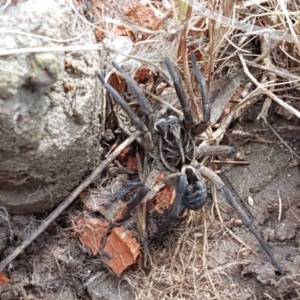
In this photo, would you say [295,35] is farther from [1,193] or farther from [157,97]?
[1,193]

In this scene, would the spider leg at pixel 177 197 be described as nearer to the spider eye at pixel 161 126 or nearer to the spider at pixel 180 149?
the spider at pixel 180 149

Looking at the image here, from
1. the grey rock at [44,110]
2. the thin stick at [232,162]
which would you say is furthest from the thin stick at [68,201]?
the thin stick at [232,162]

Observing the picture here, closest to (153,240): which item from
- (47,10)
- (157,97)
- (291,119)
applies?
(157,97)

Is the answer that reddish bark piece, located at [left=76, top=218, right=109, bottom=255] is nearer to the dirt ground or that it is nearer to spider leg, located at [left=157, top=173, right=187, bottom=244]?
the dirt ground

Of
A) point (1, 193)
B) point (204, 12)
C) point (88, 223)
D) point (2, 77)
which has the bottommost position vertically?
point (88, 223)

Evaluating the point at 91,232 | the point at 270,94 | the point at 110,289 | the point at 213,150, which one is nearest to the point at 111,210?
the point at 91,232

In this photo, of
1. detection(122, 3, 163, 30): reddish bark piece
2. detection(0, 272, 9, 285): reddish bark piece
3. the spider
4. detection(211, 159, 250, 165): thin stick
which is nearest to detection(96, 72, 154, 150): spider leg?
the spider
